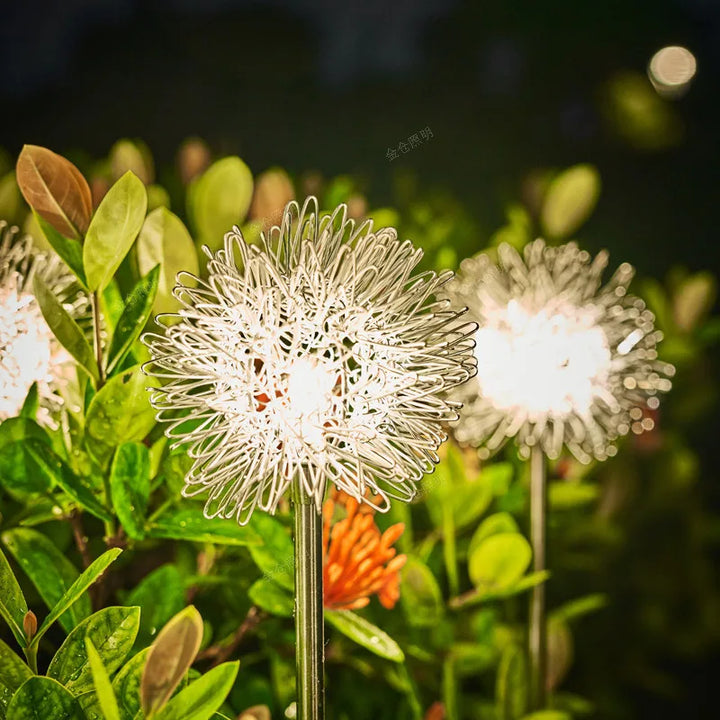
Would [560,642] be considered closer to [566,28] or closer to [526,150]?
[526,150]

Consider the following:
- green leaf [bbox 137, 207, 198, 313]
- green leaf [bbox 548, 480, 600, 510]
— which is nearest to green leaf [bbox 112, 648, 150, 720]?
green leaf [bbox 137, 207, 198, 313]

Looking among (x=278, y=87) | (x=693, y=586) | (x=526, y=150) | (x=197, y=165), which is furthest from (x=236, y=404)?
(x=693, y=586)

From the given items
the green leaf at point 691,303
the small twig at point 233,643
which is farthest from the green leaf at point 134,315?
the green leaf at point 691,303

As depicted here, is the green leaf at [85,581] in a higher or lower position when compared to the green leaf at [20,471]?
lower

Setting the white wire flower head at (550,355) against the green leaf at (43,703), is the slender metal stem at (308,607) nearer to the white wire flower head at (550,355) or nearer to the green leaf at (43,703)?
the green leaf at (43,703)

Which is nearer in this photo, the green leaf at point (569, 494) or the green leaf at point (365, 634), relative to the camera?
the green leaf at point (365, 634)

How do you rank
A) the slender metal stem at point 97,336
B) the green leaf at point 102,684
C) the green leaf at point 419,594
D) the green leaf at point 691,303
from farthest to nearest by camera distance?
the green leaf at point 691,303 → the green leaf at point 419,594 → the slender metal stem at point 97,336 → the green leaf at point 102,684

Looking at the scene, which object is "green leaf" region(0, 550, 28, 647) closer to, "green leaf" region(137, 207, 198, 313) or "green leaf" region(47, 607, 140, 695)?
"green leaf" region(47, 607, 140, 695)
